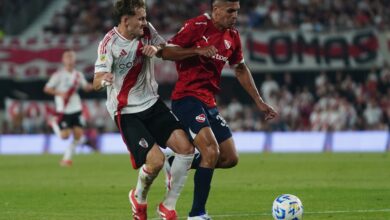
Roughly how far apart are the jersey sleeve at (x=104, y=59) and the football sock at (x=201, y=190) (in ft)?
5.07

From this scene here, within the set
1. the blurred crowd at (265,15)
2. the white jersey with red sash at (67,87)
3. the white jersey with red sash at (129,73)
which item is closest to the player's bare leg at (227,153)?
the white jersey with red sash at (129,73)

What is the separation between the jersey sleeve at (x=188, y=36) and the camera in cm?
1115

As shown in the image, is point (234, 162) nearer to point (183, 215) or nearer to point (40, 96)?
point (183, 215)

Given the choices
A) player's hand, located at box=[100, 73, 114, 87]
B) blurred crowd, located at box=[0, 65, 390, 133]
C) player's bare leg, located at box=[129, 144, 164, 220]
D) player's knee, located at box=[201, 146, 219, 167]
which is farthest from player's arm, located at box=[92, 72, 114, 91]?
blurred crowd, located at box=[0, 65, 390, 133]

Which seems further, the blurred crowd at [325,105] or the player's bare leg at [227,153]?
the blurred crowd at [325,105]

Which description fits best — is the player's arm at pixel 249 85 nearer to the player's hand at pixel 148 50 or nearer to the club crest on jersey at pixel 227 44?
the club crest on jersey at pixel 227 44

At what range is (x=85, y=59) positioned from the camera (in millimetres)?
34281

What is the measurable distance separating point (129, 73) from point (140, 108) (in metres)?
0.40

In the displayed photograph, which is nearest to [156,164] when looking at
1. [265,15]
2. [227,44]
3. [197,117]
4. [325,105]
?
[197,117]

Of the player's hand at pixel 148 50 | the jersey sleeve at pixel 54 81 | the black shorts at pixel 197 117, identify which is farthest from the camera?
the jersey sleeve at pixel 54 81

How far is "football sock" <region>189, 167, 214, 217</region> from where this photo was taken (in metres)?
10.5

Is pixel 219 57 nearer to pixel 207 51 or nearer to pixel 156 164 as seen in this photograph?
pixel 207 51

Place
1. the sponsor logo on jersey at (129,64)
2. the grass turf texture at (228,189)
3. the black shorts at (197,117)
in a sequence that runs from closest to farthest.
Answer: the sponsor logo on jersey at (129,64), the black shorts at (197,117), the grass turf texture at (228,189)

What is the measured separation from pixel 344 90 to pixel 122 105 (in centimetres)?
2287
